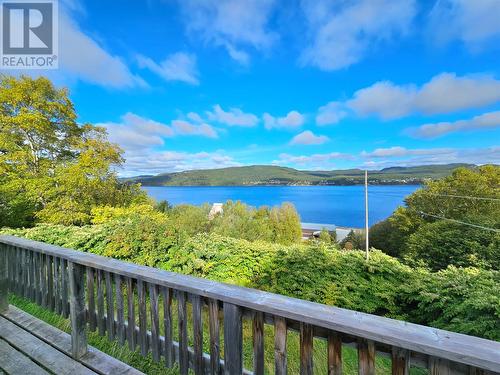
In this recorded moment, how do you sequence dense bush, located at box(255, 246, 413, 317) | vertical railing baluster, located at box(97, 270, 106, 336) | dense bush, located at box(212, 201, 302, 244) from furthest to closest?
dense bush, located at box(212, 201, 302, 244)
dense bush, located at box(255, 246, 413, 317)
vertical railing baluster, located at box(97, 270, 106, 336)

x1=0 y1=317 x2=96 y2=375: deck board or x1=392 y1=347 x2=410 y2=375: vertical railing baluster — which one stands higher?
x1=392 y1=347 x2=410 y2=375: vertical railing baluster

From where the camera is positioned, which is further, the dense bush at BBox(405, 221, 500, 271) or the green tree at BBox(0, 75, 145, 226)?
the dense bush at BBox(405, 221, 500, 271)

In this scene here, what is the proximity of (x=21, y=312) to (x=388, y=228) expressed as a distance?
98.6 ft

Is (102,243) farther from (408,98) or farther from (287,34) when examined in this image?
(408,98)

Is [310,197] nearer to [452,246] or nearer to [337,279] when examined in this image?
[452,246]

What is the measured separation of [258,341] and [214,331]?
26cm

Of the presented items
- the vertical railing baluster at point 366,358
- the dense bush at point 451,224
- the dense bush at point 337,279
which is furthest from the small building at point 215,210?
the vertical railing baluster at point 366,358

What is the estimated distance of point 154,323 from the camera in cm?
148

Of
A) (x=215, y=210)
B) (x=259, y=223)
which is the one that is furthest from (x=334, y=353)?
(x=215, y=210)

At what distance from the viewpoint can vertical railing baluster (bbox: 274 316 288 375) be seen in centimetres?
104

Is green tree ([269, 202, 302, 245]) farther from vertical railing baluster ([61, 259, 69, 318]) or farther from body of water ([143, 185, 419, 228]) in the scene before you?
vertical railing baluster ([61, 259, 69, 318])

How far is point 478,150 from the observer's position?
55.1 meters

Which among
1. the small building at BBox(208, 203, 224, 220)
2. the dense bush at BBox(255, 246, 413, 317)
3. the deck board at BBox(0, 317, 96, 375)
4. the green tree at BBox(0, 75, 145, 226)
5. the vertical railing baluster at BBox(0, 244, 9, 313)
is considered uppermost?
the green tree at BBox(0, 75, 145, 226)

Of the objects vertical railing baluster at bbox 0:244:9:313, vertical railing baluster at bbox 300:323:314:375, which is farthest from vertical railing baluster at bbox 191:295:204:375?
vertical railing baluster at bbox 0:244:9:313
